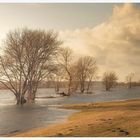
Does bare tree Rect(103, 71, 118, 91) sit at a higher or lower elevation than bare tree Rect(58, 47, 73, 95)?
lower

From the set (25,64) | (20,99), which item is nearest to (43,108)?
(20,99)

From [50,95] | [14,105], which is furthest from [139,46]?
[14,105]

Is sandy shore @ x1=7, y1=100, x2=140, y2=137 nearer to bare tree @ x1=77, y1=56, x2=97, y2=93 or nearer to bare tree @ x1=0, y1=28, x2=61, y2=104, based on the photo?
bare tree @ x1=77, y1=56, x2=97, y2=93

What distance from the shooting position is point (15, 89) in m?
5.64

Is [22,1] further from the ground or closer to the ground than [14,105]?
further from the ground

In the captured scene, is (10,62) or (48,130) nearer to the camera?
(48,130)

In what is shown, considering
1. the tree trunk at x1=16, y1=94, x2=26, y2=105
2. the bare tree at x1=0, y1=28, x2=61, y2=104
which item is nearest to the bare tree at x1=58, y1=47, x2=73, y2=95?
the bare tree at x1=0, y1=28, x2=61, y2=104

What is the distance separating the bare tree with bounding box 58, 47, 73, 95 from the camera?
5.56 metres

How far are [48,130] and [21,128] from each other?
307 mm

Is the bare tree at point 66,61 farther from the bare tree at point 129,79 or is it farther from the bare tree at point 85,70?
the bare tree at point 129,79

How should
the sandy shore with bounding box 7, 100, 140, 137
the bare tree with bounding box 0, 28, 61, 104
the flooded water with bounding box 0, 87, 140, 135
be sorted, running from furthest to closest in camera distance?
the bare tree with bounding box 0, 28, 61, 104, the flooded water with bounding box 0, 87, 140, 135, the sandy shore with bounding box 7, 100, 140, 137

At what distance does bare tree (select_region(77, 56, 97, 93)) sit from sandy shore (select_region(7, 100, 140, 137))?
257 millimetres

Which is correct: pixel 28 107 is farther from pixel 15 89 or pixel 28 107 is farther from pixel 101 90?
pixel 101 90

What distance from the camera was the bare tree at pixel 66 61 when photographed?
219 inches
